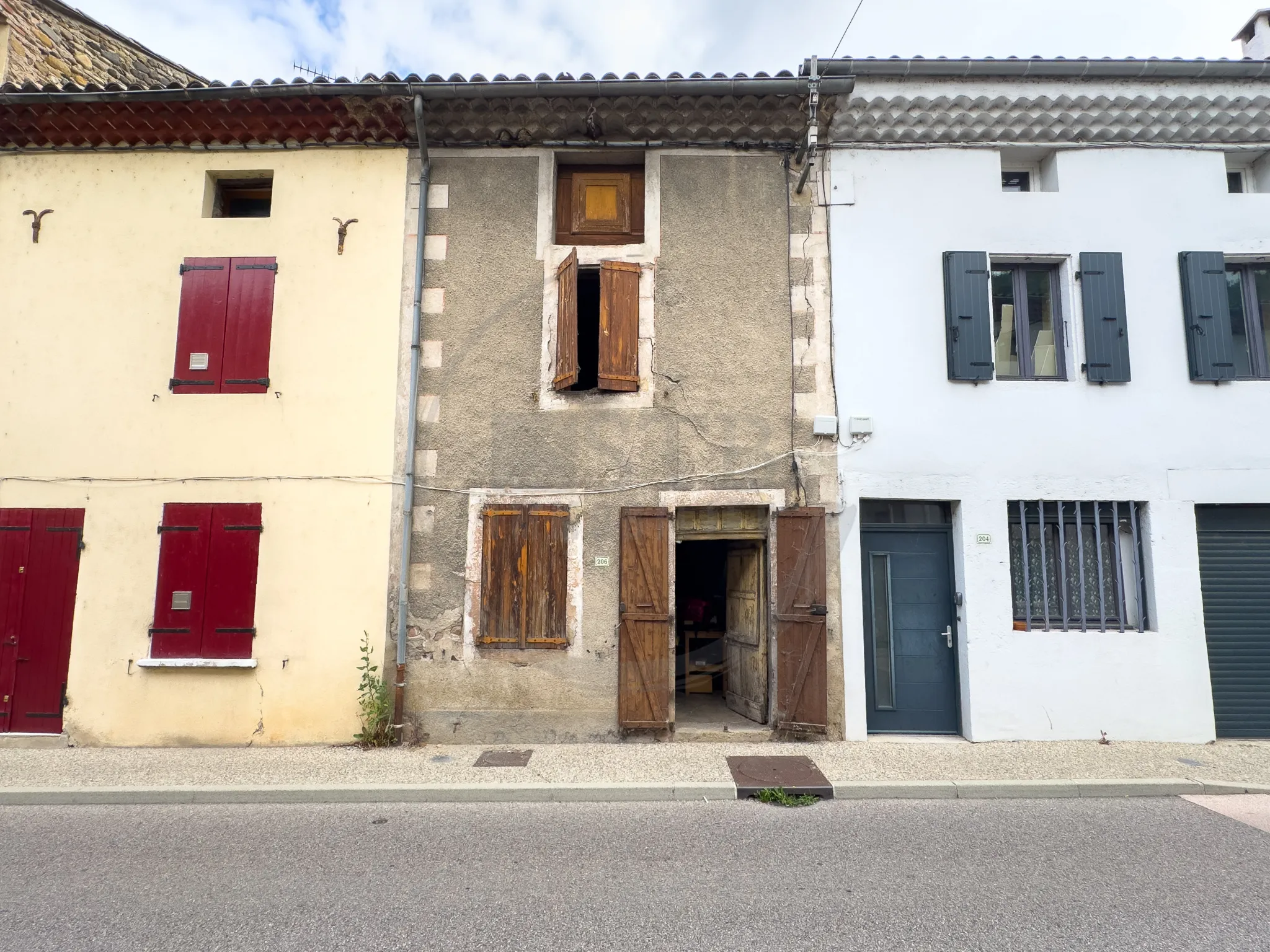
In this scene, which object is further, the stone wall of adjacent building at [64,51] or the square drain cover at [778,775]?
the stone wall of adjacent building at [64,51]

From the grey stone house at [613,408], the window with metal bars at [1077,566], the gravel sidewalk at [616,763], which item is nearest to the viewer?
the gravel sidewalk at [616,763]

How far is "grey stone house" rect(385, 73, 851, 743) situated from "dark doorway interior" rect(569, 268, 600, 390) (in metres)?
0.21

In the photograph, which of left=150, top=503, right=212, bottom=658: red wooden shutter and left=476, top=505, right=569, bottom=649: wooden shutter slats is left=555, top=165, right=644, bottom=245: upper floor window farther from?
left=150, top=503, right=212, bottom=658: red wooden shutter

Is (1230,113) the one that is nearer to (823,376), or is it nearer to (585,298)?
(823,376)

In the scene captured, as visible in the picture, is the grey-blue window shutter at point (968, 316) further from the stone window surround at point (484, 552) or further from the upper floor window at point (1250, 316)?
the stone window surround at point (484, 552)

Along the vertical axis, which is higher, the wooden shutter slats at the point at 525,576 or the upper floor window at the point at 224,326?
the upper floor window at the point at 224,326

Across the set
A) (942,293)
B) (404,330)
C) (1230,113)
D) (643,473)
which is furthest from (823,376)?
(1230,113)

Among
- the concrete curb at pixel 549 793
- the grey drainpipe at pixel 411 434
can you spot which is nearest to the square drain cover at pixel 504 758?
the concrete curb at pixel 549 793

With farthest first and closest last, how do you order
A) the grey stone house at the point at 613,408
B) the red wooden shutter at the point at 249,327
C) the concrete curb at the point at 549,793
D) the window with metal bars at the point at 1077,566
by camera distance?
the red wooden shutter at the point at 249,327
the window with metal bars at the point at 1077,566
the grey stone house at the point at 613,408
the concrete curb at the point at 549,793

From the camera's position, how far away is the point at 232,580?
736 centimetres

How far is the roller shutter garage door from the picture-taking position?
23.8 ft

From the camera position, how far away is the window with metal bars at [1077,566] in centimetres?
735

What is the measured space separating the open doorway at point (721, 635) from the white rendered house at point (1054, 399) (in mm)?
954

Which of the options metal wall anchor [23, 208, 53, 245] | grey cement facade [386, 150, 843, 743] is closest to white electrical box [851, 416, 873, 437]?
grey cement facade [386, 150, 843, 743]
